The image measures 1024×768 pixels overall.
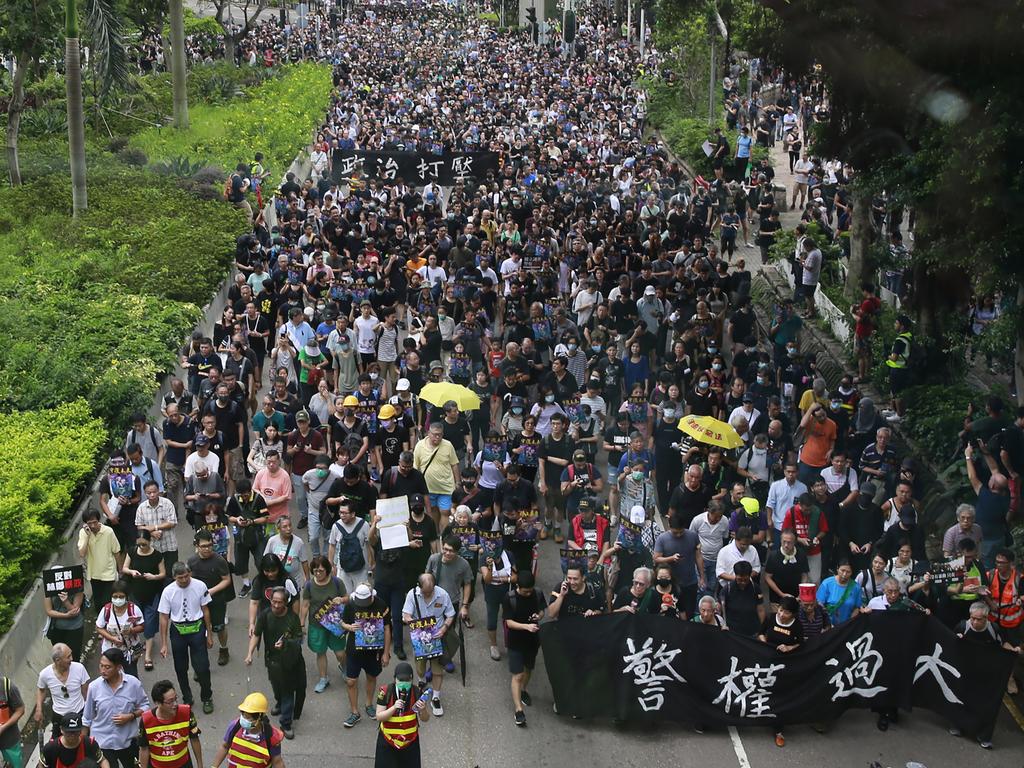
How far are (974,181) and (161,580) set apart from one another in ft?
26.9

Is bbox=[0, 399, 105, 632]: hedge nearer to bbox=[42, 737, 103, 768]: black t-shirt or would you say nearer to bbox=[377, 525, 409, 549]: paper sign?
bbox=[42, 737, 103, 768]: black t-shirt

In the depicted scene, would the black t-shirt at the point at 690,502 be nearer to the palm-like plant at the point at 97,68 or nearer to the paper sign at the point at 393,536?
the paper sign at the point at 393,536

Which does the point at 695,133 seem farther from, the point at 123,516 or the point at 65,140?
the point at 123,516

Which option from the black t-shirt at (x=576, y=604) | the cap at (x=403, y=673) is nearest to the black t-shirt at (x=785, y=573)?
the black t-shirt at (x=576, y=604)

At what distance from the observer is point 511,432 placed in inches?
568

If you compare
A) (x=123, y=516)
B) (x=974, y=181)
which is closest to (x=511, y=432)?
(x=123, y=516)

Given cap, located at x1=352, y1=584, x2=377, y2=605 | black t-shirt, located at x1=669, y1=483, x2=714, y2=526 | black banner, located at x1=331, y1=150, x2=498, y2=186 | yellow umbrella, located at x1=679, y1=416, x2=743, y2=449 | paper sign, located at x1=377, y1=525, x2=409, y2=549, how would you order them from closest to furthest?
1. cap, located at x1=352, y1=584, x2=377, y2=605
2. paper sign, located at x1=377, y1=525, x2=409, y2=549
3. black t-shirt, located at x1=669, y1=483, x2=714, y2=526
4. yellow umbrella, located at x1=679, y1=416, x2=743, y2=449
5. black banner, located at x1=331, y1=150, x2=498, y2=186

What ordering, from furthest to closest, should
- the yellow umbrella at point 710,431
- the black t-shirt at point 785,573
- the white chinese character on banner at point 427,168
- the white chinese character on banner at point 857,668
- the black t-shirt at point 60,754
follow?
the white chinese character on banner at point 427,168 < the yellow umbrella at point 710,431 < the black t-shirt at point 785,573 < the white chinese character on banner at point 857,668 < the black t-shirt at point 60,754

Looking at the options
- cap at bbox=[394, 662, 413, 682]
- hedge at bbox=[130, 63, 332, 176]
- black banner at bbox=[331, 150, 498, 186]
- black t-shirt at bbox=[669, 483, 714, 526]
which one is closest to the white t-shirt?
cap at bbox=[394, 662, 413, 682]

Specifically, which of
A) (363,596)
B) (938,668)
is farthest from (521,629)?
(938,668)

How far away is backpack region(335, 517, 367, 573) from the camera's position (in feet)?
38.7

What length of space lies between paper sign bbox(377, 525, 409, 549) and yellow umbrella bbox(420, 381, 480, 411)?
305 cm

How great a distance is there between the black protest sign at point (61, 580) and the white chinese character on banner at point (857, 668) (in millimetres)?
5736

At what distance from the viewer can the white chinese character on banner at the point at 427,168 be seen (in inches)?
1299
